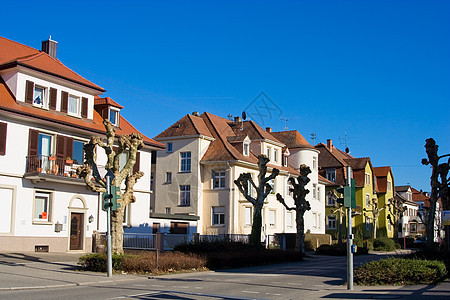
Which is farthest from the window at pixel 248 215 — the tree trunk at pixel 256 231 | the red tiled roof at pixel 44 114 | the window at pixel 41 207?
the window at pixel 41 207

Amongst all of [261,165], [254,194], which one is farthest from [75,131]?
[254,194]

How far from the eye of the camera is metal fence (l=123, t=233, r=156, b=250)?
2677 centimetres

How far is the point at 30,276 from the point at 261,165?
59.0ft

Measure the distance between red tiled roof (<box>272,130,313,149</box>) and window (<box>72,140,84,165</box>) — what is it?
28.9 meters

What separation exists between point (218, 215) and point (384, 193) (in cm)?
3640

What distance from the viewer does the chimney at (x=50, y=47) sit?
3466 cm

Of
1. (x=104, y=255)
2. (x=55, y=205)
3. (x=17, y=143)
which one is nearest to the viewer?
(x=104, y=255)

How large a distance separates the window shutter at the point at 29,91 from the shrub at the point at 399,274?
2002 centimetres

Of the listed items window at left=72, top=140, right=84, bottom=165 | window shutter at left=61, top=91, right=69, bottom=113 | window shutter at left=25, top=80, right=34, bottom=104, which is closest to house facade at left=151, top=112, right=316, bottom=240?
window at left=72, top=140, right=84, bottom=165

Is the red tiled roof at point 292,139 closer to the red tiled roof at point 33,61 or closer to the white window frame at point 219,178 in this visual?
the white window frame at point 219,178

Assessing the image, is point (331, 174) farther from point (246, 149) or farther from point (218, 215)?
point (218, 215)

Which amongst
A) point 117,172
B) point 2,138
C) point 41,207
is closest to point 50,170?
point 41,207

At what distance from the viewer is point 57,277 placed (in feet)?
60.5

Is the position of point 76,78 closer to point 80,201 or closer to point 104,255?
point 80,201
